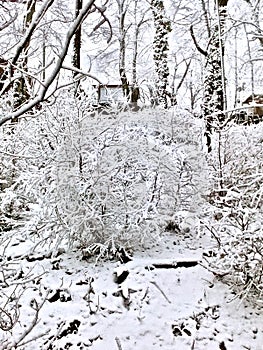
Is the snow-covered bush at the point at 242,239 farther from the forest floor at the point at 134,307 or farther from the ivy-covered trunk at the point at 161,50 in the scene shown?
the ivy-covered trunk at the point at 161,50

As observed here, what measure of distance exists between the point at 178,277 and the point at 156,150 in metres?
1.78

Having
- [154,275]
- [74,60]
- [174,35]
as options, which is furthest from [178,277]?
[174,35]

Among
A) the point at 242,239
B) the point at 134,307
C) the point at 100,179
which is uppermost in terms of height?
the point at 100,179

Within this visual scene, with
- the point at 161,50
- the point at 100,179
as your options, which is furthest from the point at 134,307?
the point at 161,50

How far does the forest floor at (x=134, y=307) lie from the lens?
181 inches

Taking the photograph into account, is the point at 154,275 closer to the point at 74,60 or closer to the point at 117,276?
the point at 117,276

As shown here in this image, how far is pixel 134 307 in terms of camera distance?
5000mm

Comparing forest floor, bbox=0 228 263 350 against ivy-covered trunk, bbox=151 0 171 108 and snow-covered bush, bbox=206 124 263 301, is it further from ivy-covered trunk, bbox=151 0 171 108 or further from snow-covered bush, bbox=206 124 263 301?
ivy-covered trunk, bbox=151 0 171 108

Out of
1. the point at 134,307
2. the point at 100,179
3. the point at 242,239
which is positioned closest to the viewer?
the point at 242,239

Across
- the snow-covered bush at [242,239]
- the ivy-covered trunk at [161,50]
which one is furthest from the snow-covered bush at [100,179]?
the ivy-covered trunk at [161,50]

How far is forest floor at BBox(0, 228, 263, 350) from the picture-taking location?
181 inches

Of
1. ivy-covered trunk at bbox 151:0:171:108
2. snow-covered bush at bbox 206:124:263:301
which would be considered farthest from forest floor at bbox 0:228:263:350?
ivy-covered trunk at bbox 151:0:171:108

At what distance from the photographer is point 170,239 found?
6.37 m

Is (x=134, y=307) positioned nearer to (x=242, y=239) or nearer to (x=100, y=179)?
(x=242, y=239)
